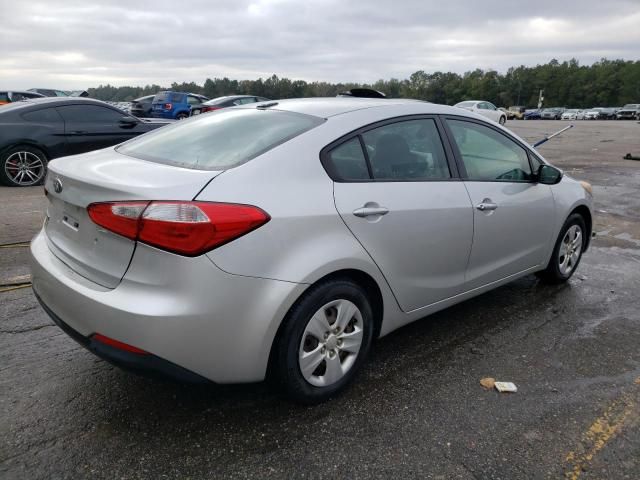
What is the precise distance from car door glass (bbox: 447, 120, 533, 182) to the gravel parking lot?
1101 millimetres

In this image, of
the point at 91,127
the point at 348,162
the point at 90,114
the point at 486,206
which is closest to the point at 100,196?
the point at 348,162

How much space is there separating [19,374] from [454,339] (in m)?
2.72

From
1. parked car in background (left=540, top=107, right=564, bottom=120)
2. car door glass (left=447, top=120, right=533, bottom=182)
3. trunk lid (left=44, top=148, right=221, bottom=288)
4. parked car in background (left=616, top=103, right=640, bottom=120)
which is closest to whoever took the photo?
trunk lid (left=44, top=148, right=221, bottom=288)

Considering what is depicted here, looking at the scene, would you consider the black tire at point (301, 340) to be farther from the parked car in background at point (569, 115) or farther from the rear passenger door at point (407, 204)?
the parked car in background at point (569, 115)

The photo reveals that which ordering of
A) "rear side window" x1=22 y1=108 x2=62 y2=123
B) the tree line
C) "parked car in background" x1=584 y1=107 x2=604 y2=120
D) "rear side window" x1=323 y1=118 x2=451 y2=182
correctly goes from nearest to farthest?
"rear side window" x1=323 y1=118 x2=451 y2=182 → "rear side window" x1=22 y1=108 x2=62 y2=123 → "parked car in background" x1=584 y1=107 x2=604 y2=120 → the tree line

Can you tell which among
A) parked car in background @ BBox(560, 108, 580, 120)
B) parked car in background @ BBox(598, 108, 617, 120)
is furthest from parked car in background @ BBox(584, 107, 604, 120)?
parked car in background @ BBox(560, 108, 580, 120)

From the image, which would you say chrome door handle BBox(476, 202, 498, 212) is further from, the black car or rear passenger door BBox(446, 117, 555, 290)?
the black car

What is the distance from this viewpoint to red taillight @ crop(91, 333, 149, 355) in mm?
2242

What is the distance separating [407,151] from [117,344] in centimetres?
198

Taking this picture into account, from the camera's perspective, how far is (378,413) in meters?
2.70

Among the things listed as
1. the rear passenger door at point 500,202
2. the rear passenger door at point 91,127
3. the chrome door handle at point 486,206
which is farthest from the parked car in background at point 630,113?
the chrome door handle at point 486,206

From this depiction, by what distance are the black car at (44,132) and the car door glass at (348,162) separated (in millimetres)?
7499

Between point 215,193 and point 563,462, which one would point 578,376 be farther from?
point 215,193

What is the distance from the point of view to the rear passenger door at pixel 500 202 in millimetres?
3500
